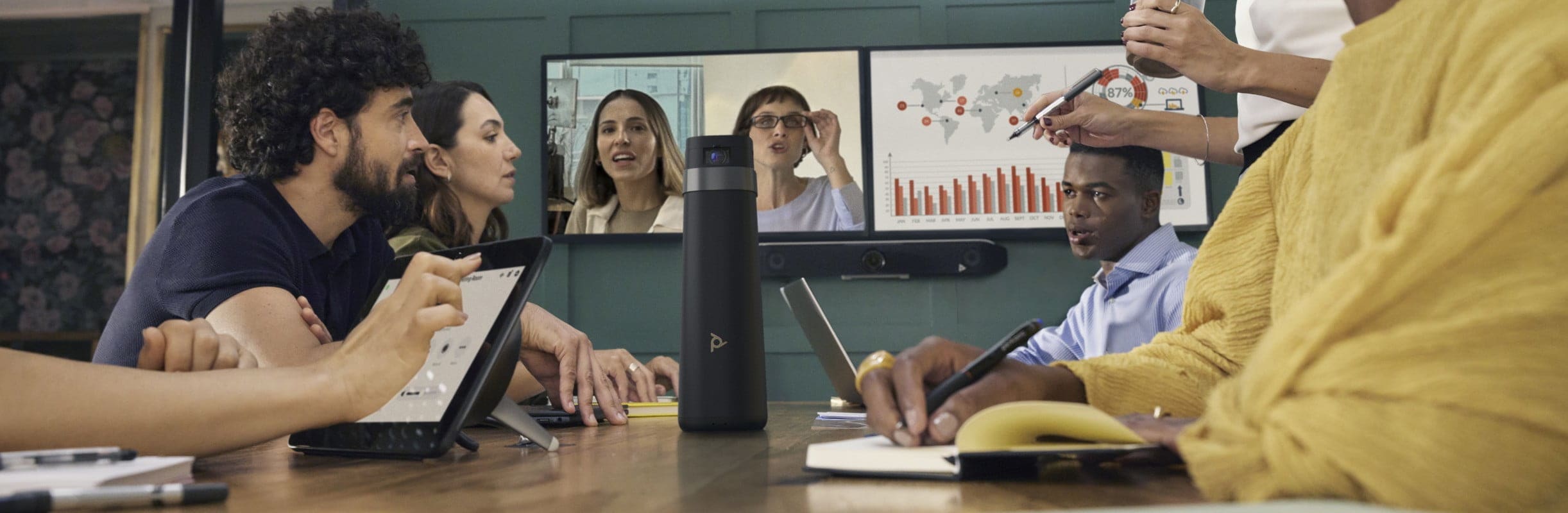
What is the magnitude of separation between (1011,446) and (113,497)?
1.38 ft

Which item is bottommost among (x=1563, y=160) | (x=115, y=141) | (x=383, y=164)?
(x=1563, y=160)

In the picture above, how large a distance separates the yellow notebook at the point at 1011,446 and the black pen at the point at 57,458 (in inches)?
14.7

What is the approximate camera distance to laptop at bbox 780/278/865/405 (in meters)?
1.31

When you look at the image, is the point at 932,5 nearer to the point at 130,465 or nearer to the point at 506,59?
the point at 506,59

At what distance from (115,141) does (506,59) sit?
1393 mm

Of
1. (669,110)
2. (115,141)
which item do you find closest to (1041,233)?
(669,110)

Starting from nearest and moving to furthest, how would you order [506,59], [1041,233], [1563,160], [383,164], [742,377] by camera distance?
[1563,160]
[742,377]
[383,164]
[1041,233]
[506,59]

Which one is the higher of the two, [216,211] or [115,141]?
[115,141]

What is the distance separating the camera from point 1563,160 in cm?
39

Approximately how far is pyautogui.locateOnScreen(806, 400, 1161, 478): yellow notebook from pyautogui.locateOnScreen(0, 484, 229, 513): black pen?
30 cm

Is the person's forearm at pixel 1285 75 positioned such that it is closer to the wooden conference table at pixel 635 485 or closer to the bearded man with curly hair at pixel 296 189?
the wooden conference table at pixel 635 485

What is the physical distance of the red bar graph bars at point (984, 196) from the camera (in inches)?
125

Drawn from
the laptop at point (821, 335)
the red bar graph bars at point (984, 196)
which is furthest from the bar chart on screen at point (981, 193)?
the laptop at point (821, 335)

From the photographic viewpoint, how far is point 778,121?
3.29m
